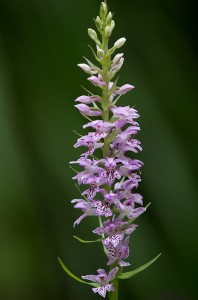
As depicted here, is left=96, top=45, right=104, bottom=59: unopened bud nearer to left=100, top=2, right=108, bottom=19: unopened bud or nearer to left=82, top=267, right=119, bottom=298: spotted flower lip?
left=100, top=2, right=108, bottom=19: unopened bud

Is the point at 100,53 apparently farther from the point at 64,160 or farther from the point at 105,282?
the point at 64,160

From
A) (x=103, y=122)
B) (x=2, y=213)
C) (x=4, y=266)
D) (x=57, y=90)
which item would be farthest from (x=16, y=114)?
(x=103, y=122)

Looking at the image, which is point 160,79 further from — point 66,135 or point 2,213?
point 2,213

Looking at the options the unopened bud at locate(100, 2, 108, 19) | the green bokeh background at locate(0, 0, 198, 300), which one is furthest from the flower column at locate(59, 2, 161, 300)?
the green bokeh background at locate(0, 0, 198, 300)

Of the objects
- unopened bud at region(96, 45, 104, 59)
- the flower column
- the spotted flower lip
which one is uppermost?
unopened bud at region(96, 45, 104, 59)

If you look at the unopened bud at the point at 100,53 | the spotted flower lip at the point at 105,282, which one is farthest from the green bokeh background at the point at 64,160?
the unopened bud at the point at 100,53

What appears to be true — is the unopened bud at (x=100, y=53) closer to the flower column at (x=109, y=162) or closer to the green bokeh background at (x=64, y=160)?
the flower column at (x=109, y=162)

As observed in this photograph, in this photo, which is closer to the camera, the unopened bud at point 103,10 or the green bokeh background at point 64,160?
the unopened bud at point 103,10

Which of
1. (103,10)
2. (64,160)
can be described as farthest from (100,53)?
(64,160)
